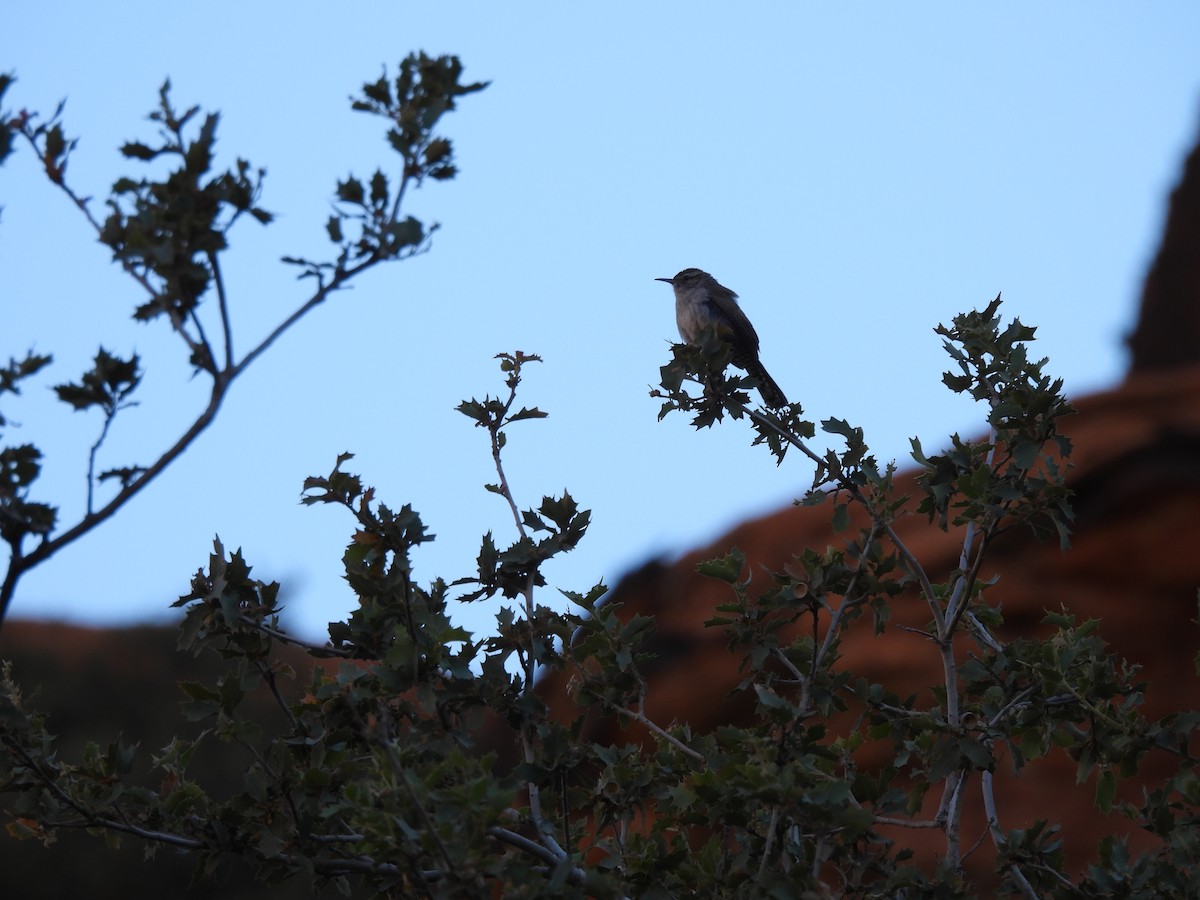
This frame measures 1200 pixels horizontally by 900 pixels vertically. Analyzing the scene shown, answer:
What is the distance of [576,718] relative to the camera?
15.3 feet

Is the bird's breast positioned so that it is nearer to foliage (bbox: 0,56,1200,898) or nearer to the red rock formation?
foliage (bbox: 0,56,1200,898)

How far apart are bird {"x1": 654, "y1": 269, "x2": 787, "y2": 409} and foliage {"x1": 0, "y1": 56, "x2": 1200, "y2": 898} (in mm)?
3290

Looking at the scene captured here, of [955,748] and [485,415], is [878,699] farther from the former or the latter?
[485,415]

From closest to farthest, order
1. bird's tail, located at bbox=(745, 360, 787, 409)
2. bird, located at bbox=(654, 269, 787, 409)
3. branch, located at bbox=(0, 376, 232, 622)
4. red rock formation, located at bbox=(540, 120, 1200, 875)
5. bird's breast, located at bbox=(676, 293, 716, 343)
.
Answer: branch, located at bbox=(0, 376, 232, 622), bird's tail, located at bbox=(745, 360, 787, 409), bird, located at bbox=(654, 269, 787, 409), bird's breast, located at bbox=(676, 293, 716, 343), red rock formation, located at bbox=(540, 120, 1200, 875)

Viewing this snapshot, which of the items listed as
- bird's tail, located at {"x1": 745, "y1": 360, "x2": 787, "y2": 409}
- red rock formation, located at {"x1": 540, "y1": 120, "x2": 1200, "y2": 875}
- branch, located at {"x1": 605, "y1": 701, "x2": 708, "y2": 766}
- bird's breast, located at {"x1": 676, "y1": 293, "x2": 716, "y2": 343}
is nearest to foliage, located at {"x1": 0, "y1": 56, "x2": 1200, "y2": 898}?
branch, located at {"x1": 605, "y1": 701, "x2": 708, "y2": 766}

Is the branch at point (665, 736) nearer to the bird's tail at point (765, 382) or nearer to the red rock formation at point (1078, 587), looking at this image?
the bird's tail at point (765, 382)

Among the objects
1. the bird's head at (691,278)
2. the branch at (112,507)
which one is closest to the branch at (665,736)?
the branch at (112,507)

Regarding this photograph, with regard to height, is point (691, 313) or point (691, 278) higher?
point (691, 278)

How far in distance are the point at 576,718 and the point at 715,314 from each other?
193 inches

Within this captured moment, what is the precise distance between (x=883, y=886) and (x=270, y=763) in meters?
2.11

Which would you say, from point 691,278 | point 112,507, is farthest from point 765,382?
point 112,507

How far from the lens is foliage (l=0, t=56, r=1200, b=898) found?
368cm

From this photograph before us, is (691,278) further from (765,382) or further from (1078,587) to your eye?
(1078,587)

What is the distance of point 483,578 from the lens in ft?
15.9
